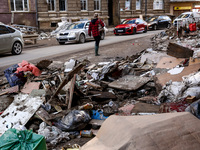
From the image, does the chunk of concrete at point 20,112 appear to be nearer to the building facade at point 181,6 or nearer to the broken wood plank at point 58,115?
the broken wood plank at point 58,115

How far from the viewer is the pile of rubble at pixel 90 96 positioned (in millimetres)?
4211

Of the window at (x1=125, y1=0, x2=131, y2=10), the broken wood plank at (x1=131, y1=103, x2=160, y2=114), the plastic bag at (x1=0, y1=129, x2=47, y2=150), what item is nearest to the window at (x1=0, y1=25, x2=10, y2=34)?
the broken wood plank at (x1=131, y1=103, x2=160, y2=114)

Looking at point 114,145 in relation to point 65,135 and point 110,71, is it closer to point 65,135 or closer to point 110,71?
point 65,135

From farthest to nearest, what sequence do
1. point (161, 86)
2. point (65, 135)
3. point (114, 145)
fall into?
point (161, 86) → point (65, 135) → point (114, 145)

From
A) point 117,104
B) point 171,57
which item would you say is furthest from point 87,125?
point 171,57

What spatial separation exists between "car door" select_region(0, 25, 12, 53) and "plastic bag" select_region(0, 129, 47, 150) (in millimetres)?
10447

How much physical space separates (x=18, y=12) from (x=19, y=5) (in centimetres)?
83

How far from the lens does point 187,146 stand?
1.99 m

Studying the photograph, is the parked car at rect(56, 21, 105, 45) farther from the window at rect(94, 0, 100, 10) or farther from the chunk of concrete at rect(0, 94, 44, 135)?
the window at rect(94, 0, 100, 10)

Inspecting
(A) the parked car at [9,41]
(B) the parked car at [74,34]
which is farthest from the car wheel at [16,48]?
(B) the parked car at [74,34]

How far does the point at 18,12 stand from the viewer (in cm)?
2547

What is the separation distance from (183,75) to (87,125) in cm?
251

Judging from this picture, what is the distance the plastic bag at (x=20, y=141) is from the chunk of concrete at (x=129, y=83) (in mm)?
3285

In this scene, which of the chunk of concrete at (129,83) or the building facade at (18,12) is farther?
the building facade at (18,12)
